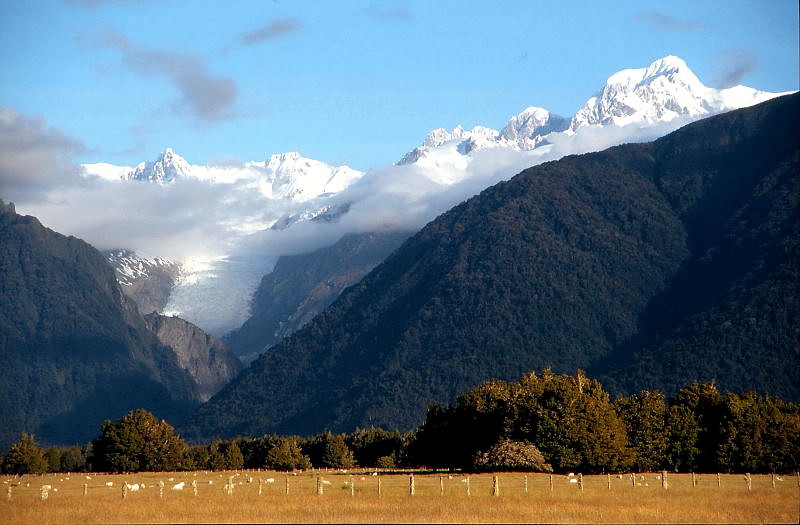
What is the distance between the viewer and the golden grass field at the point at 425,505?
6431cm

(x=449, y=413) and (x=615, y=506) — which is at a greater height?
(x=449, y=413)

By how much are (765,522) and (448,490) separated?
2713cm

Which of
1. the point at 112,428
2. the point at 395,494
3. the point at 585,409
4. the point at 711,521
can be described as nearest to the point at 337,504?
the point at 395,494

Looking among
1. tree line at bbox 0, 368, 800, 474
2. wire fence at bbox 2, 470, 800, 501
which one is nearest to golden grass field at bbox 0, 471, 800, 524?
wire fence at bbox 2, 470, 800, 501

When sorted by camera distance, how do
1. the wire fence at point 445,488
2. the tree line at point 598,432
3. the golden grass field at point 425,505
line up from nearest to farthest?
the golden grass field at point 425,505 → the wire fence at point 445,488 → the tree line at point 598,432

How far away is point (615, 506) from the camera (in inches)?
2820

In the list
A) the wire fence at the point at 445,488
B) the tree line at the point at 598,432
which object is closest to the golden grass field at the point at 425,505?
the wire fence at the point at 445,488

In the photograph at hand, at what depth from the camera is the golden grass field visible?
64.3 metres

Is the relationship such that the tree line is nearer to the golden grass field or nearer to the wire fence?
the wire fence

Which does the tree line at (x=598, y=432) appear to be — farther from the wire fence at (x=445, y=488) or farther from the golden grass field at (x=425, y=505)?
the golden grass field at (x=425, y=505)

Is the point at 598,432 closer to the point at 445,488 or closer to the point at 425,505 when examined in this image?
the point at 445,488

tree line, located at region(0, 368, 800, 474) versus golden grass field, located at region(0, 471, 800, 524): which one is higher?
tree line, located at region(0, 368, 800, 474)

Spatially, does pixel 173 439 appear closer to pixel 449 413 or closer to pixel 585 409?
pixel 449 413

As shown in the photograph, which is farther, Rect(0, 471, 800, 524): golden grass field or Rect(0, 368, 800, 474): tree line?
Rect(0, 368, 800, 474): tree line
